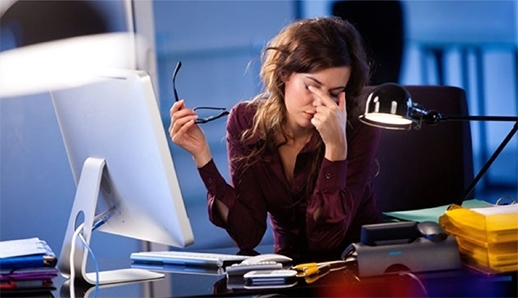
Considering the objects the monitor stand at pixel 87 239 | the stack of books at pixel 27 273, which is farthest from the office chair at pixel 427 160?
the stack of books at pixel 27 273

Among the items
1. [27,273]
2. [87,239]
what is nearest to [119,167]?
[87,239]

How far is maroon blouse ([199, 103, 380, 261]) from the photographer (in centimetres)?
220

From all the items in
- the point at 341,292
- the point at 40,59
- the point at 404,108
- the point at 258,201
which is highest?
the point at 40,59

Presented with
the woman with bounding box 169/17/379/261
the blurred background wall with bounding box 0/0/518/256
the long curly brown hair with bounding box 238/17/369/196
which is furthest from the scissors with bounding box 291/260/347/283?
the blurred background wall with bounding box 0/0/518/256

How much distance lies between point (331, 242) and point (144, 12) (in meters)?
1.74

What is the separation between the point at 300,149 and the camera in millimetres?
2381

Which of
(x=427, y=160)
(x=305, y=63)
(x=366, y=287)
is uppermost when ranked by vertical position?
(x=305, y=63)

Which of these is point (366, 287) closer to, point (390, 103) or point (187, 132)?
A: point (390, 103)

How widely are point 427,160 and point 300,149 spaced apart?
401 millimetres

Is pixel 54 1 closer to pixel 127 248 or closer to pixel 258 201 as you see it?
pixel 127 248

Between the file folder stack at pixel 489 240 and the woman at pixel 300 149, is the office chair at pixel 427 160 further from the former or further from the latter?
the file folder stack at pixel 489 240

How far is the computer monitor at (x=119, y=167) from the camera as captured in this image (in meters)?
1.69

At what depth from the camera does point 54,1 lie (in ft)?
11.6

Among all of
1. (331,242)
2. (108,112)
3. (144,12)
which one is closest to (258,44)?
(144,12)
